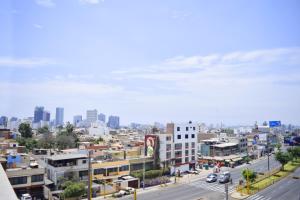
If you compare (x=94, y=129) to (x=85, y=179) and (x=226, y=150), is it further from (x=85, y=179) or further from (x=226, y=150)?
(x=85, y=179)

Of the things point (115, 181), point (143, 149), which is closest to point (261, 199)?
point (115, 181)

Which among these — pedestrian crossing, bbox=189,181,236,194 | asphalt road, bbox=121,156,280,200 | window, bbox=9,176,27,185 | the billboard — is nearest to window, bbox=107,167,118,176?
asphalt road, bbox=121,156,280,200

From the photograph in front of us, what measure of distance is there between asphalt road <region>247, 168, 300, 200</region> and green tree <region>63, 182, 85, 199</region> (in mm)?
23266

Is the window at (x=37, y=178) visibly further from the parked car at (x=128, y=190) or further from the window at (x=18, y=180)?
the parked car at (x=128, y=190)

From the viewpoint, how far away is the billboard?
57578mm

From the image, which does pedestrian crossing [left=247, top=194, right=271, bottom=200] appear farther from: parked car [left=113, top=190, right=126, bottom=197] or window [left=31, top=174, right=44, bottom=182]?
window [left=31, top=174, right=44, bottom=182]

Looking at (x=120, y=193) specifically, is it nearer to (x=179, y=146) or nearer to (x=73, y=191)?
(x=73, y=191)

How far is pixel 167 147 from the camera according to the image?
59.2 metres

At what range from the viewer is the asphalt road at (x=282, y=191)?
38797mm

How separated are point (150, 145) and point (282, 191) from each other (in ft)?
86.1

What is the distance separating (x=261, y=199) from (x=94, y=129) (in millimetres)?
128121

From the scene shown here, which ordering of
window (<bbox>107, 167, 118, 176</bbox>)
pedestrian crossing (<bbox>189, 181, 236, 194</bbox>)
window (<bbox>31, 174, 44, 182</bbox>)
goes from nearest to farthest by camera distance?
window (<bbox>31, 174, 44, 182</bbox>) < pedestrian crossing (<bbox>189, 181, 236, 194</bbox>) < window (<bbox>107, 167, 118, 176</bbox>)

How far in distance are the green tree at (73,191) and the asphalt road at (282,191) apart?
76.3 feet

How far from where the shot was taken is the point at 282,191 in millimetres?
42500
